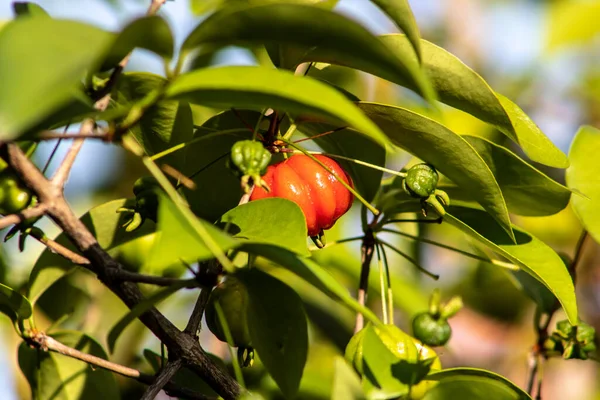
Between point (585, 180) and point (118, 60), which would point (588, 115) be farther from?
point (118, 60)

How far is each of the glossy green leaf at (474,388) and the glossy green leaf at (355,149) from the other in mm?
370

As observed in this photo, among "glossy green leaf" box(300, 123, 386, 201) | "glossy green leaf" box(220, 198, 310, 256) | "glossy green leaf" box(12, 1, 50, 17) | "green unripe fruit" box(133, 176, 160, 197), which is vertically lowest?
"green unripe fruit" box(133, 176, 160, 197)

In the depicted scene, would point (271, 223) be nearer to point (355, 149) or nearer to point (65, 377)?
point (355, 149)

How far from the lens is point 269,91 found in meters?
0.62

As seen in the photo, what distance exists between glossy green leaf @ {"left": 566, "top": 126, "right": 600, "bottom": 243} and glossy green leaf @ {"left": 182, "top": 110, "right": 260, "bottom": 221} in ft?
1.74

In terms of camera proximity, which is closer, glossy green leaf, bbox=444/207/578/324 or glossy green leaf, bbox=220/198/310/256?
glossy green leaf, bbox=220/198/310/256

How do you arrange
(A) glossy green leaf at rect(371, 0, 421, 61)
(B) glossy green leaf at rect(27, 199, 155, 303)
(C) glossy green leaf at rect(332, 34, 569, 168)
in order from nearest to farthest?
(A) glossy green leaf at rect(371, 0, 421, 61)
(C) glossy green leaf at rect(332, 34, 569, 168)
(B) glossy green leaf at rect(27, 199, 155, 303)

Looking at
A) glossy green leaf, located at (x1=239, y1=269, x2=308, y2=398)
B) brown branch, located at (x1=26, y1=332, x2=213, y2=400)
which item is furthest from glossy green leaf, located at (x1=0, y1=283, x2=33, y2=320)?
glossy green leaf, located at (x1=239, y1=269, x2=308, y2=398)

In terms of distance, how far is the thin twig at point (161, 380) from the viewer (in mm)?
885

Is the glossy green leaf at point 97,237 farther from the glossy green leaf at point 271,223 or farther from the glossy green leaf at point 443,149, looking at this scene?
the glossy green leaf at point 443,149

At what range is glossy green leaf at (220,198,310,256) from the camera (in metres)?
0.81

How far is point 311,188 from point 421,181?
0.15 m

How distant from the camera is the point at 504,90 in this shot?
119 inches

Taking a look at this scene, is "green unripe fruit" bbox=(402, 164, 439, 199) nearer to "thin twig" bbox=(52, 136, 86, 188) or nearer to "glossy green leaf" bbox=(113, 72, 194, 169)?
"glossy green leaf" bbox=(113, 72, 194, 169)
